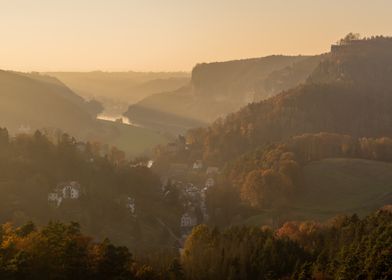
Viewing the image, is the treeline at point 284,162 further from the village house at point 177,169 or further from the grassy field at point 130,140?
the grassy field at point 130,140

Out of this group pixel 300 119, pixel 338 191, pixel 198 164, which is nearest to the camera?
pixel 338 191

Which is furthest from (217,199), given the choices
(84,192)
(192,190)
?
(84,192)

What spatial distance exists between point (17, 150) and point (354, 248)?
6278 cm

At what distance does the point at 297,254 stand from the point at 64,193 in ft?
138

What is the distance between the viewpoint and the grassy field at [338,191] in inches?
3807

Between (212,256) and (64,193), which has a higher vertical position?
(212,256)

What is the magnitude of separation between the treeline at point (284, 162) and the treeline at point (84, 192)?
63.9 ft

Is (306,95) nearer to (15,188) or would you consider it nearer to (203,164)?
(203,164)

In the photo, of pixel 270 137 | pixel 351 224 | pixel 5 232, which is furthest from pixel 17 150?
pixel 270 137

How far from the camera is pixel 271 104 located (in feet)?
595

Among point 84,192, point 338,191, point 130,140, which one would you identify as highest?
point 84,192

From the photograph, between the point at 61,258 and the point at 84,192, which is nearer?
the point at 61,258

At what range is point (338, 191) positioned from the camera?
107 metres

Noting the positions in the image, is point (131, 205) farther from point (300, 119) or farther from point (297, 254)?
point (300, 119)
